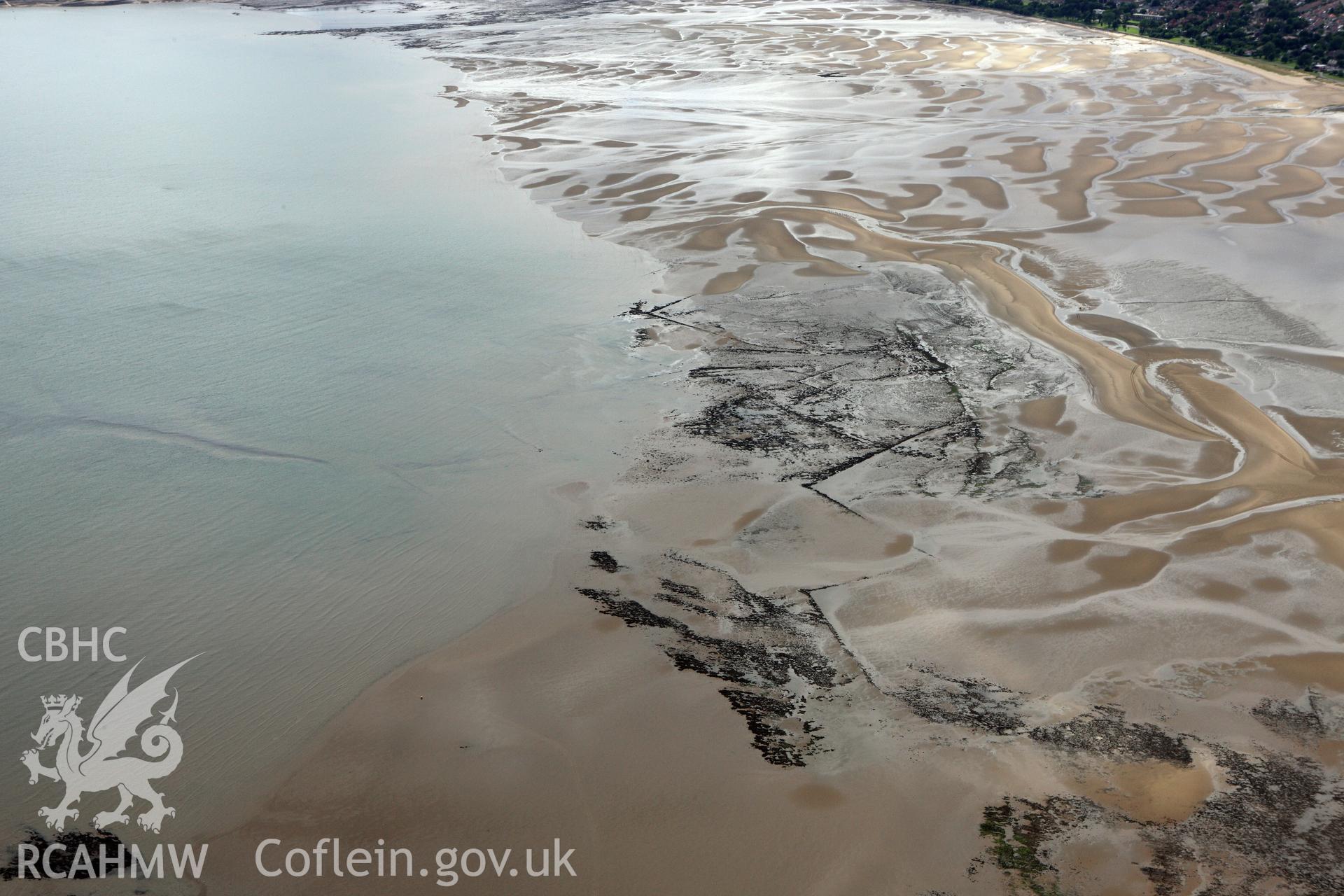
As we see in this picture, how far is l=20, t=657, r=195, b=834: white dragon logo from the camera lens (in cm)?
386

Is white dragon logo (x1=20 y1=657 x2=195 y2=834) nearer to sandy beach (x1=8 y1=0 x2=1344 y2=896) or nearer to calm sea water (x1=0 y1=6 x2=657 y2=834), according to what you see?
calm sea water (x1=0 y1=6 x2=657 y2=834)

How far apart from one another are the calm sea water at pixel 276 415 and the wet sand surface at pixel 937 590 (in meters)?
0.47

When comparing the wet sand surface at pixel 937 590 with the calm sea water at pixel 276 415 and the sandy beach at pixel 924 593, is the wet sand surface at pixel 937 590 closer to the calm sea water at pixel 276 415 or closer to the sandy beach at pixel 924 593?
the sandy beach at pixel 924 593

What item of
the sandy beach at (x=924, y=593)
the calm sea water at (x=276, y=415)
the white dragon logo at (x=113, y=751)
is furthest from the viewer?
the calm sea water at (x=276, y=415)

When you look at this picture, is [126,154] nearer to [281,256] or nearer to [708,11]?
[281,256]

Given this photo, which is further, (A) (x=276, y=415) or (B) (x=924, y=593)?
(A) (x=276, y=415)

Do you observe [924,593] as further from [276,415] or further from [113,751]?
[276,415]

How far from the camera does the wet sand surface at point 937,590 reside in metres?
3.69

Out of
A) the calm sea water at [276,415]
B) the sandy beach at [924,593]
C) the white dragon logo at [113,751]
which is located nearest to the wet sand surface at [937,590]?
the sandy beach at [924,593]

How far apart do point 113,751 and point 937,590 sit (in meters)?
4.14

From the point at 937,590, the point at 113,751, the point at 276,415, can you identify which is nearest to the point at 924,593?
the point at 937,590

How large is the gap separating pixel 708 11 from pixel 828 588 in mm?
28176

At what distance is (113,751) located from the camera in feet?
13.6

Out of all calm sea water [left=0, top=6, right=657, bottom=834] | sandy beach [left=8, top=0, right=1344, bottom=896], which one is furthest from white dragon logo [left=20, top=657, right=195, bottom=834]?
sandy beach [left=8, top=0, right=1344, bottom=896]
